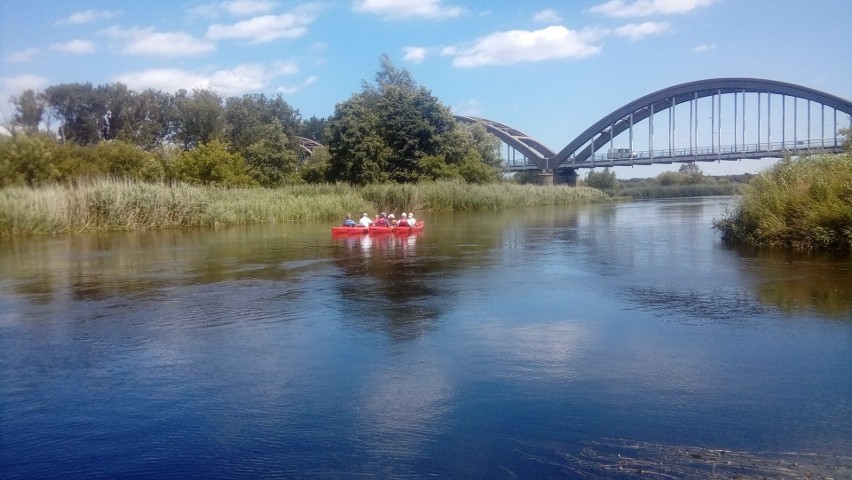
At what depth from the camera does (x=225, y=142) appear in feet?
210

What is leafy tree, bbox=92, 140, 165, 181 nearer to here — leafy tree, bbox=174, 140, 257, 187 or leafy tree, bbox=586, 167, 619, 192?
leafy tree, bbox=174, 140, 257, 187

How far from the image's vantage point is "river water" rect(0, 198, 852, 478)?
5516 mm

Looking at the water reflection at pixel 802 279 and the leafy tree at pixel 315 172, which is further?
the leafy tree at pixel 315 172

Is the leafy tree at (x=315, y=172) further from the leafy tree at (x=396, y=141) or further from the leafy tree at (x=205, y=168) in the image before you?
the leafy tree at (x=205, y=168)

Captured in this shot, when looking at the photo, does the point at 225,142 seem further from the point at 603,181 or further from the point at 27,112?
the point at 603,181

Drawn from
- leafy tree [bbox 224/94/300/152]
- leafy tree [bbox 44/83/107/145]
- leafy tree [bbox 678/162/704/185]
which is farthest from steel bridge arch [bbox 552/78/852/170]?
leafy tree [bbox 44/83/107/145]

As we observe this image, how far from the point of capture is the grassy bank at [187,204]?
96.9ft

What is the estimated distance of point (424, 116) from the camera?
193 feet

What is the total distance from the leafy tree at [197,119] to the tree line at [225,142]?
116 mm

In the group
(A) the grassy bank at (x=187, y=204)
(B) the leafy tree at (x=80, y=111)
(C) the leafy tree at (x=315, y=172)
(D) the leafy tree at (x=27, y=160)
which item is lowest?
(A) the grassy bank at (x=187, y=204)

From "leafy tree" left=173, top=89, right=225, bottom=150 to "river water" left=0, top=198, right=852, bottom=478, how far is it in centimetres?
6462

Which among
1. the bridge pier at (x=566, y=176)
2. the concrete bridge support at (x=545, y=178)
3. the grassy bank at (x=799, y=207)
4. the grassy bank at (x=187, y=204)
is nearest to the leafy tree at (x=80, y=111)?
the grassy bank at (x=187, y=204)

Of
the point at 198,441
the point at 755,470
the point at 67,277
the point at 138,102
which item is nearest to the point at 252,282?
the point at 67,277

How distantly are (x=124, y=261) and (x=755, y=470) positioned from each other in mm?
17665
